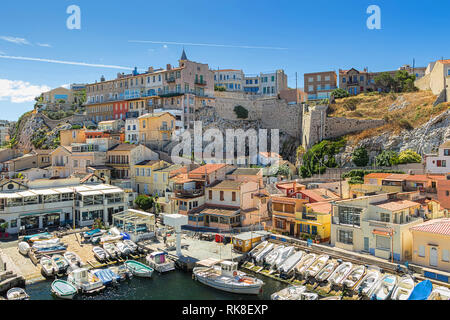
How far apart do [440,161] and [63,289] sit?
122 ft

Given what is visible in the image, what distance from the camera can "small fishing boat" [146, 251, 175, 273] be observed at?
26156 mm

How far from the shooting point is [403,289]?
20.4m

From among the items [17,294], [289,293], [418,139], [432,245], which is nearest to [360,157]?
[418,139]

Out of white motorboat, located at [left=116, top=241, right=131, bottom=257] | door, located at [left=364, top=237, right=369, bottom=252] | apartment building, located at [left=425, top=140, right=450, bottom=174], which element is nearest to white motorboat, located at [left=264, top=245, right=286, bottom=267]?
door, located at [left=364, top=237, right=369, bottom=252]

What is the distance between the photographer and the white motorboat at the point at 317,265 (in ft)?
77.8

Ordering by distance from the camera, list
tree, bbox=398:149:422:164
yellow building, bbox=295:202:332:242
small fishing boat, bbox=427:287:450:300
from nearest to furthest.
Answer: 1. small fishing boat, bbox=427:287:450:300
2. yellow building, bbox=295:202:332:242
3. tree, bbox=398:149:422:164

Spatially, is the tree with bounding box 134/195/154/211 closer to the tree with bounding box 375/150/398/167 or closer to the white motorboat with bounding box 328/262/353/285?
the white motorboat with bounding box 328/262/353/285

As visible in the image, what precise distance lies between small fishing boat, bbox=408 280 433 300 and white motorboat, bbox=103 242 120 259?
20.1 metres

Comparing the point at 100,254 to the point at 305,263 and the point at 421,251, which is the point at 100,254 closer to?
the point at 305,263

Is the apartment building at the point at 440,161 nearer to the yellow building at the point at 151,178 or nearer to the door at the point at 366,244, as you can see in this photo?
the door at the point at 366,244

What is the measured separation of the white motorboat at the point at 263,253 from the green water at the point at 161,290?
1.87 m

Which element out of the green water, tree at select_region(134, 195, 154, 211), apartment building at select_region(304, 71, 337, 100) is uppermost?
apartment building at select_region(304, 71, 337, 100)
